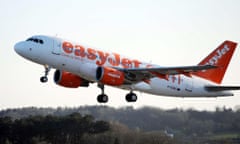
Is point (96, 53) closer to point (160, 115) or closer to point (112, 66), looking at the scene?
point (112, 66)

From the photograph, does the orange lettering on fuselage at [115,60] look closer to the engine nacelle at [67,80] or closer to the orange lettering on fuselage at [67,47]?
the orange lettering on fuselage at [67,47]

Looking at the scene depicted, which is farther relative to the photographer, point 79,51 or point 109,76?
point 109,76

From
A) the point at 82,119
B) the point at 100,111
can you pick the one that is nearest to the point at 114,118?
the point at 100,111

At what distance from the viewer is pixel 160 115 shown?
274 ft

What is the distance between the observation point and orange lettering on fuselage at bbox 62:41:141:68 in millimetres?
49125

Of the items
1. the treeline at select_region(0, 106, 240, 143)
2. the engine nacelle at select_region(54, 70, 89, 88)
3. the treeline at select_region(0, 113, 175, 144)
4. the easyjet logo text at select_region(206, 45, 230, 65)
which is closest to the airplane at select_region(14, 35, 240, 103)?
the engine nacelle at select_region(54, 70, 89, 88)

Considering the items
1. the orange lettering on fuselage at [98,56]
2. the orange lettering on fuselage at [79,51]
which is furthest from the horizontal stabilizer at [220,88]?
the orange lettering on fuselage at [79,51]

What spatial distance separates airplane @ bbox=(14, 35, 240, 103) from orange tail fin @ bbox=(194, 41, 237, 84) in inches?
3.6

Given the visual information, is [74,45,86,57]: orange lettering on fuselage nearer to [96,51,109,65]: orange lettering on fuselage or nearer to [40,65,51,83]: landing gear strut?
[96,51,109,65]: orange lettering on fuselage

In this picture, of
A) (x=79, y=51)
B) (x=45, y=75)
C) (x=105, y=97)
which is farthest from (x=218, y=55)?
(x=45, y=75)

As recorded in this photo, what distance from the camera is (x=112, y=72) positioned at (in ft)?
164

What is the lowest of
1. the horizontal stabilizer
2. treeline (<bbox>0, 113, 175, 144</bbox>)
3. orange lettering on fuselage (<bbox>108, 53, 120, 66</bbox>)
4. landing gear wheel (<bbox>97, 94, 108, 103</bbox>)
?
treeline (<bbox>0, 113, 175, 144</bbox>)

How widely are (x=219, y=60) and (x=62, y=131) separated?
2330cm

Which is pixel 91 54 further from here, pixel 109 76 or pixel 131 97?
pixel 131 97
